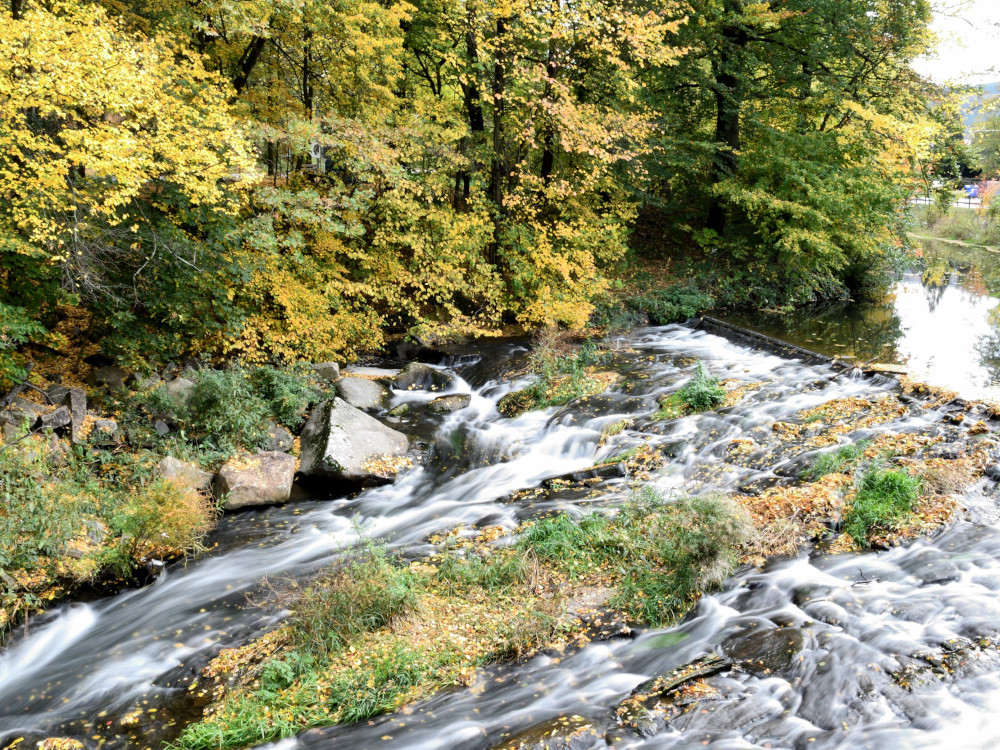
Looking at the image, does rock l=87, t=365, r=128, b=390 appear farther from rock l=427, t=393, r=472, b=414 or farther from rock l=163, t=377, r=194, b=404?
rock l=427, t=393, r=472, b=414

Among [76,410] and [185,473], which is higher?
[76,410]

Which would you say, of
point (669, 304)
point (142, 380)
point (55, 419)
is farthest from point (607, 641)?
point (669, 304)

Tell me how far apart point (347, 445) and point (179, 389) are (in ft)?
9.16

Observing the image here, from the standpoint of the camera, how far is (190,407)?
9359 mm

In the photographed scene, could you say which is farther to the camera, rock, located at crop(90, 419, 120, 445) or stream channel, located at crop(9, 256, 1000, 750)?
rock, located at crop(90, 419, 120, 445)

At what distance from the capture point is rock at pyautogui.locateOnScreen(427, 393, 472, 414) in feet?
36.5

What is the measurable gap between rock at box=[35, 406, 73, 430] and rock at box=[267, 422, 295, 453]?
2.51 m

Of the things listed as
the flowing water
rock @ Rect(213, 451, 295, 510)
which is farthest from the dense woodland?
the flowing water

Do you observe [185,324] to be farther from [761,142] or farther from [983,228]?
[983,228]

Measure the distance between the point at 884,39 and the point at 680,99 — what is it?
473 centimetres

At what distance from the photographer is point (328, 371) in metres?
11.4

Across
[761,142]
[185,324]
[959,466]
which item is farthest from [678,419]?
[761,142]

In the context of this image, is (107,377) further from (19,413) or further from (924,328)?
(924,328)

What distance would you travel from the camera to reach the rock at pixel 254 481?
8344 millimetres
